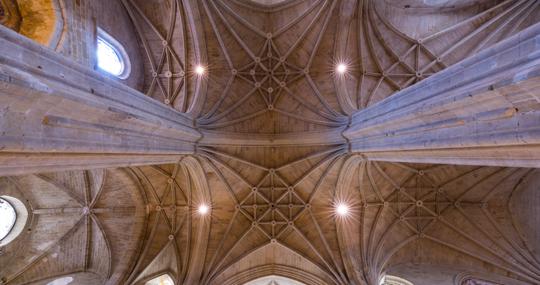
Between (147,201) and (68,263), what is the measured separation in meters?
4.26

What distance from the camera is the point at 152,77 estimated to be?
42.3 ft

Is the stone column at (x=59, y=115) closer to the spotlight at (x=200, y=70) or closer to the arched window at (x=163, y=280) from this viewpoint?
the spotlight at (x=200, y=70)

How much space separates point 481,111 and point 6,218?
1736cm

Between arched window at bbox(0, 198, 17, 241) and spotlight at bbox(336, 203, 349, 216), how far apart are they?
50.1 feet

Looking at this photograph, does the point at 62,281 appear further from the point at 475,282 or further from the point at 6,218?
the point at 475,282

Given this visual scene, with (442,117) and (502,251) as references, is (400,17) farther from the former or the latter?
(502,251)

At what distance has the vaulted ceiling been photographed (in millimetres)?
12188

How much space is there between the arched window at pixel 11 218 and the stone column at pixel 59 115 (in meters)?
9.25

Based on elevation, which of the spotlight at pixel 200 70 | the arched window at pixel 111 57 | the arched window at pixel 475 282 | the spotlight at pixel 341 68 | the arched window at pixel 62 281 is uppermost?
the spotlight at pixel 341 68

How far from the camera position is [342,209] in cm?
1422

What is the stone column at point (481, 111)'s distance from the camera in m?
4.06

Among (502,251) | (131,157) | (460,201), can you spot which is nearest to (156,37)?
(131,157)

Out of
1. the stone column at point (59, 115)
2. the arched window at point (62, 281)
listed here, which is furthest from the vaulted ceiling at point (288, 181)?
the stone column at point (59, 115)

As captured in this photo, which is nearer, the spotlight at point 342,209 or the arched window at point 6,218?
the arched window at point 6,218
